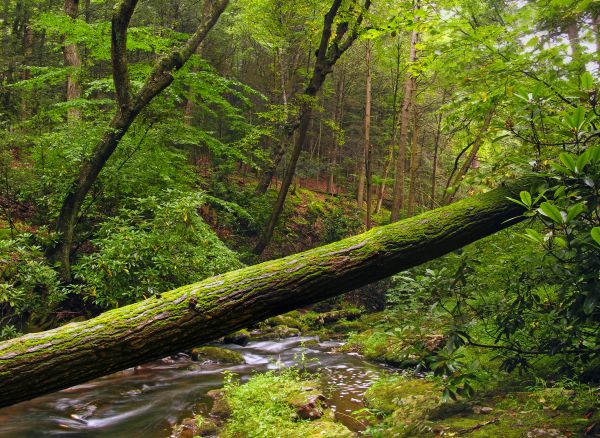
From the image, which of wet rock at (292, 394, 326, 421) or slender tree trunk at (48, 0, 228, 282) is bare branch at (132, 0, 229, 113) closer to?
slender tree trunk at (48, 0, 228, 282)

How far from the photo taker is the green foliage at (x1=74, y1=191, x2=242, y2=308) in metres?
7.41

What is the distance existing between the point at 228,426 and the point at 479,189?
13.8 feet

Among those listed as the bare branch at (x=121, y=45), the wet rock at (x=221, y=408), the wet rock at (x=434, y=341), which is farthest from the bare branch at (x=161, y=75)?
the wet rock at (x=434, y=341)

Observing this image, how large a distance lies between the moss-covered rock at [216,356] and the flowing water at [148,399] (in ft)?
0.67

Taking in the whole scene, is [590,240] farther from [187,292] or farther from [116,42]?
[116,42]

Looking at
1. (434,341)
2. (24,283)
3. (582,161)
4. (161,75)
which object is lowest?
(434,341)

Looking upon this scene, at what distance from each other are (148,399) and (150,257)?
2567 millimetres

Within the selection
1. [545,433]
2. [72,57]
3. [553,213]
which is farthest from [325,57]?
[545,433]

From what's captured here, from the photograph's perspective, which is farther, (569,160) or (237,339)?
(237,339)

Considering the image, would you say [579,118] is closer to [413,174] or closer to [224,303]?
[224,303]

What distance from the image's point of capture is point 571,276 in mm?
2936

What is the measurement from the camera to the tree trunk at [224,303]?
126 inches

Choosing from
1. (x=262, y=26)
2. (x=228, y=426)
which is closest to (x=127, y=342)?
(x=228, y=426)

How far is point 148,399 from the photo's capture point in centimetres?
671
